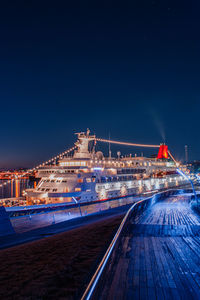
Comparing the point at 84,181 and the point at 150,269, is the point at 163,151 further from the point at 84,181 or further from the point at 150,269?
the point at 150,269

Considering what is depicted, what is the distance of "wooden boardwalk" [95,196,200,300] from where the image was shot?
3.90 metres

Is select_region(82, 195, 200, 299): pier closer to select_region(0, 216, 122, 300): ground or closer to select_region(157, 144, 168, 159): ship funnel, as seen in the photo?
select_region(0, 216, 122, 300): ground

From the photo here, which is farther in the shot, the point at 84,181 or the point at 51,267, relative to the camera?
the point at 84,181

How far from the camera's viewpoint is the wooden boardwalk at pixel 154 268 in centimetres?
390

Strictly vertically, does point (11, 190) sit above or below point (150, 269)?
below

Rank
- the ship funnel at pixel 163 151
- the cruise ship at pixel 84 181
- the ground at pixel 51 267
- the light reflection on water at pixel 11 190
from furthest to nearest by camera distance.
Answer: the light reflection on water at pixel 11 190
the ship funnel at pixel 163 151
the cruise ship at pixel 84 181
the ground at pixel 51 267

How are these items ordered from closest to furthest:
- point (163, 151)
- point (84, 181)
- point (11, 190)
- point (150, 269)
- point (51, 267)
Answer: point (150, 269) → point (51, 267) → point (84, 181) → point (163, 151) → point (11, 190)

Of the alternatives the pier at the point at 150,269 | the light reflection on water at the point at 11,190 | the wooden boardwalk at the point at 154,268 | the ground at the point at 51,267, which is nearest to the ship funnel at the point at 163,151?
the light reflection on water at the point at 11,190

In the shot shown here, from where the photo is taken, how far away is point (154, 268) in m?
5.07

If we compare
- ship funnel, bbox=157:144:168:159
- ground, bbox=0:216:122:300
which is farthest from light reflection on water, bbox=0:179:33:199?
ship funnel, bbox=157:144:168:159

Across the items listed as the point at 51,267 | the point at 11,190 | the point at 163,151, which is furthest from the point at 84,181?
the point at 11,190

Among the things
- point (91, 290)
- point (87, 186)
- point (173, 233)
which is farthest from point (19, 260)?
point (87, 186)

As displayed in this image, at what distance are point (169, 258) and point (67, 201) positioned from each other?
20.6m

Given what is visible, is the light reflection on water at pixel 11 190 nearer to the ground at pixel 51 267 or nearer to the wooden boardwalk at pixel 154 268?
the ground at pixel 51 267
